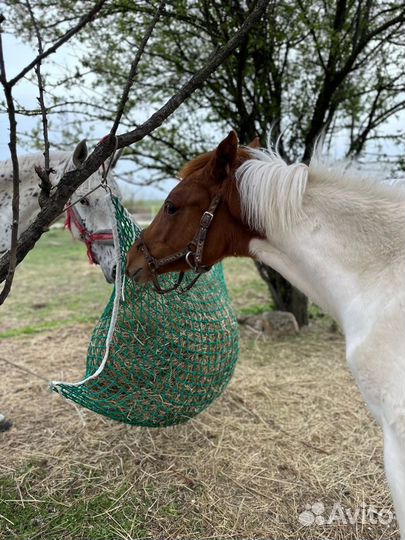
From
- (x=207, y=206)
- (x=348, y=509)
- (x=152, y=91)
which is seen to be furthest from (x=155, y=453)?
(x=152, y=91)

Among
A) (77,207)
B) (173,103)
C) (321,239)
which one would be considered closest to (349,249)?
(321,239)

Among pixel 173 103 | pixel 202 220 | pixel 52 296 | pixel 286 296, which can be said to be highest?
pixel 173 103

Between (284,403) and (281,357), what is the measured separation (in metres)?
0.97

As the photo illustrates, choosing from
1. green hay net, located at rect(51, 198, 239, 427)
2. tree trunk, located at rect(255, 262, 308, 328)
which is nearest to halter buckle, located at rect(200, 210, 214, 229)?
green hay net, located at rect(51, 198, 239, 427)

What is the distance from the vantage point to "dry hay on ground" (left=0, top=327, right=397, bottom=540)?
7.09 feet

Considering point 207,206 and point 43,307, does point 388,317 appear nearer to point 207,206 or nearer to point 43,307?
point 207,206

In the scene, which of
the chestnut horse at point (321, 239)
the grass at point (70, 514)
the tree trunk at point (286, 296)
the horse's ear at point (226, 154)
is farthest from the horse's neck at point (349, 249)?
the tree trunk at point (286, 296)

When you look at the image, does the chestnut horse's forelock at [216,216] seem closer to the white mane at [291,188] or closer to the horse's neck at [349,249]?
the white mane at [291,188]

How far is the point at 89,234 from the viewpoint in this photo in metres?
2.65

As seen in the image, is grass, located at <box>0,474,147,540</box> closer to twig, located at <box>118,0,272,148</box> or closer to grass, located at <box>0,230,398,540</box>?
grass, located at <box>0,230,398,540</box>

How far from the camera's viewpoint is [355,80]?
14.7 ft

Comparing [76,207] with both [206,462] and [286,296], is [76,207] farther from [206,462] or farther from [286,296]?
[286,296]

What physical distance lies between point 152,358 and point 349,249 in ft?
4.04

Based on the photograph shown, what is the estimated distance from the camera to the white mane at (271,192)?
1.52 m
